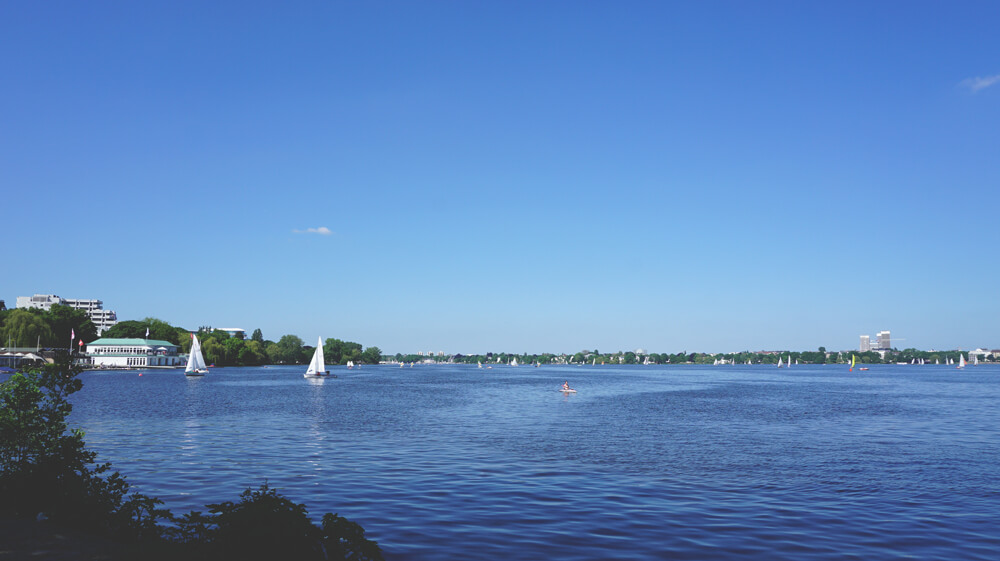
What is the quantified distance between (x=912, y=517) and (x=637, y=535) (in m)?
12.1

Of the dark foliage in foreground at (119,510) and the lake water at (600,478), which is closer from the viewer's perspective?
the dark foliage in foreground at (119,510)

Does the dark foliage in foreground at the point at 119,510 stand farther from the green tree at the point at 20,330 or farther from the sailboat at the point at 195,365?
the green tree at the point at 20,330

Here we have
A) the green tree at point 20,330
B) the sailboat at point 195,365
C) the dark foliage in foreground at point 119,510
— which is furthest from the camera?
the green tree at point 20,330

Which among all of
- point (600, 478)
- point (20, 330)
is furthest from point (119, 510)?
point (20, 330)

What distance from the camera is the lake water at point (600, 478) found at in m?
21.9

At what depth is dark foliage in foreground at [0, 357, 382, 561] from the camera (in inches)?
495

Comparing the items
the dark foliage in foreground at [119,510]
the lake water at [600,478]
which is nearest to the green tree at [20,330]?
the lake water at [600,478]

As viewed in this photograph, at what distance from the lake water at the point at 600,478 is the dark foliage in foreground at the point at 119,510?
6285mm

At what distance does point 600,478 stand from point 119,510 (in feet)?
71.3

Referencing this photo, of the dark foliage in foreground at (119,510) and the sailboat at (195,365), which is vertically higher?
the dark foliage in foreground at (119,510)

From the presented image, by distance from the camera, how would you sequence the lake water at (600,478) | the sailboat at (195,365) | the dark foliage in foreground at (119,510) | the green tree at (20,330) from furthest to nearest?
the green tree at (20,330) → the sailboat at (195,365) → the lake water at (600,478) → the dark foliage in foreground at (119,510)

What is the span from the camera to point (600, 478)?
32.8 metres

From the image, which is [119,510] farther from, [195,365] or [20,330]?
[20,330]

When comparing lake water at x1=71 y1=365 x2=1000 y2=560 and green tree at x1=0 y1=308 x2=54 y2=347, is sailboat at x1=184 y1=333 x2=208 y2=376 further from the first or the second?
lake water at x1=71 y1=365 x2=1000 y2=560
